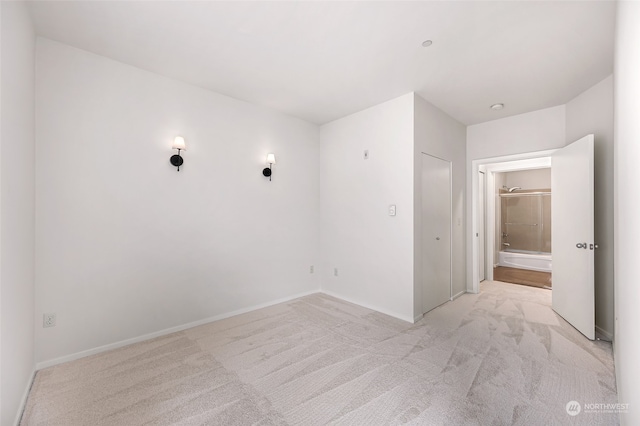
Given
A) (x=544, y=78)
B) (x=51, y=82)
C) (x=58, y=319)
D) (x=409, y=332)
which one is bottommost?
(x=409, y=332)

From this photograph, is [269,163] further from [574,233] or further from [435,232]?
[574,233]

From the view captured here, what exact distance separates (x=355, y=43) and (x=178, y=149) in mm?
2064

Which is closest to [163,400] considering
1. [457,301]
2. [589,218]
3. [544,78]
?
[457,301]

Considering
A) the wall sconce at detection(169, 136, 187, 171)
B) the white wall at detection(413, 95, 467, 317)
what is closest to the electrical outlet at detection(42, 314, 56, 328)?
the wall sconce at detection(169, 136, 187, 171)

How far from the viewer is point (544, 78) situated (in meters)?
2.79

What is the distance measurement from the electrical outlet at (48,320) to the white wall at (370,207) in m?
3.09

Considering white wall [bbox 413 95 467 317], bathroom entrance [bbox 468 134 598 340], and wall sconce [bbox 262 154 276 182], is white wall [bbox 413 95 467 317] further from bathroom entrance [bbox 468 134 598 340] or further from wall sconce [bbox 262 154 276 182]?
wall sconce [bbox 262 154 276 182]

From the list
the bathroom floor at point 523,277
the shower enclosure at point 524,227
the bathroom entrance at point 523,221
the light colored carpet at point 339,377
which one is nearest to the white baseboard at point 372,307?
the light colored carpet at point 339,377

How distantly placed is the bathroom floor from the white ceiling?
3180 mm

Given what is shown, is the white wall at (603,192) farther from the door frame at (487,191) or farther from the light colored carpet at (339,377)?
the door frame at (487,191)

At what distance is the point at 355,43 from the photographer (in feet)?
7.43

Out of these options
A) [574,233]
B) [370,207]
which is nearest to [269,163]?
[370,207]

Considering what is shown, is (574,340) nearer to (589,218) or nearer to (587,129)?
(589,218)

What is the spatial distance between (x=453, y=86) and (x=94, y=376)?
4314mm
